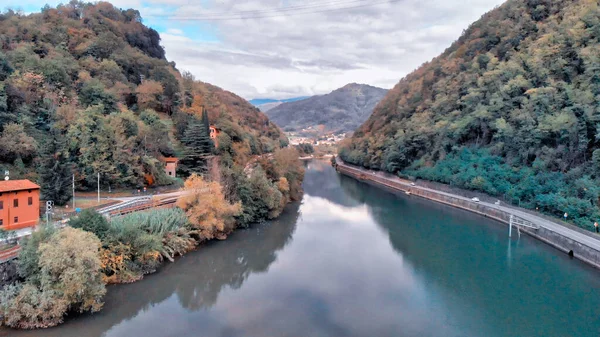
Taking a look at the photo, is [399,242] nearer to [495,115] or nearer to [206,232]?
[206,232]

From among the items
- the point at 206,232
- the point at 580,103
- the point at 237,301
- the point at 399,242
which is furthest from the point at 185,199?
the point at 580,103

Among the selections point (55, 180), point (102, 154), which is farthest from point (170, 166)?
point (55, 180)

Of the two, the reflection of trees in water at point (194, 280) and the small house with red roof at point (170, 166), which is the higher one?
the small house with red roof at point (170, 166)

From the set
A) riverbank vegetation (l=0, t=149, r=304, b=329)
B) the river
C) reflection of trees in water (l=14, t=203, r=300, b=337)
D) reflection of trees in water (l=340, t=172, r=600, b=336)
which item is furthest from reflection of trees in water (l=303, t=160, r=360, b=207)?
reflection of trees in water (l=14, t=203, r=300, b=337)

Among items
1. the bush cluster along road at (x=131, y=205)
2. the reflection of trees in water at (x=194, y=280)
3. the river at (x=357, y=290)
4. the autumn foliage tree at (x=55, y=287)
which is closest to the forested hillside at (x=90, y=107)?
the bush cluster along road at (x=131, y=205)

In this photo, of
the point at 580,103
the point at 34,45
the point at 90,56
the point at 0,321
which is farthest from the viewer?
the point at 90,56

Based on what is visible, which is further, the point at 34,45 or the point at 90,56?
the point at 90,56

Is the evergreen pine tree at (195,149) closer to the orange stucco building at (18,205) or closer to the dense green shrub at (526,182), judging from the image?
the orange stucco building at (18,205)

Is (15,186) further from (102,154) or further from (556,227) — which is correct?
(556,227)
